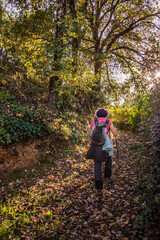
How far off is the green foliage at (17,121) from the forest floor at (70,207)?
143 centimetres

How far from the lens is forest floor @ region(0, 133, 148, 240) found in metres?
3.32

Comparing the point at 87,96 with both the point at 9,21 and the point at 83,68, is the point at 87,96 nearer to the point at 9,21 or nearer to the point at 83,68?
the point at 83,68

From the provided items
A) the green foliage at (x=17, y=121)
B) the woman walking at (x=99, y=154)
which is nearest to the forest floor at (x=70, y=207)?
the woman walking at (x=99, y=154)

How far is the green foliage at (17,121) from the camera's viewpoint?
219 inches

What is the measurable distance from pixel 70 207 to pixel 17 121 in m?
3.27

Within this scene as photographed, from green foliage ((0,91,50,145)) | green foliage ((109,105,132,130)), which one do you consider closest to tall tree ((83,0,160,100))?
green foliage ((109,105,132,130))

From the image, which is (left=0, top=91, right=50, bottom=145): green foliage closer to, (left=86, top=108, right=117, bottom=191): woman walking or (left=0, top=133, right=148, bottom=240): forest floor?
(left=0, top=133, right=148, bottom=240): forest floor

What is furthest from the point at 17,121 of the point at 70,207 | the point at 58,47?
the point at 70,207

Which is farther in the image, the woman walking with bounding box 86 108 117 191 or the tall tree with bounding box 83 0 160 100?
the tall tree with bounding box 83 0 160 100

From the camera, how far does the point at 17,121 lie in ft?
19.2

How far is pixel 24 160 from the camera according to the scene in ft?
19.0

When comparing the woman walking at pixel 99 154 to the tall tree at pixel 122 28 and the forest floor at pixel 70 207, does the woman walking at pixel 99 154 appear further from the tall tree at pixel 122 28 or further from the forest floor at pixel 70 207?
the tall tree at pixel 122 28

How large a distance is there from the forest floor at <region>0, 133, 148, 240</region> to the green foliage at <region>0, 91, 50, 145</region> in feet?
4.69

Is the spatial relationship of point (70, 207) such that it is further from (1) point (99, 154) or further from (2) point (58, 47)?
(2) point (58, 47)
